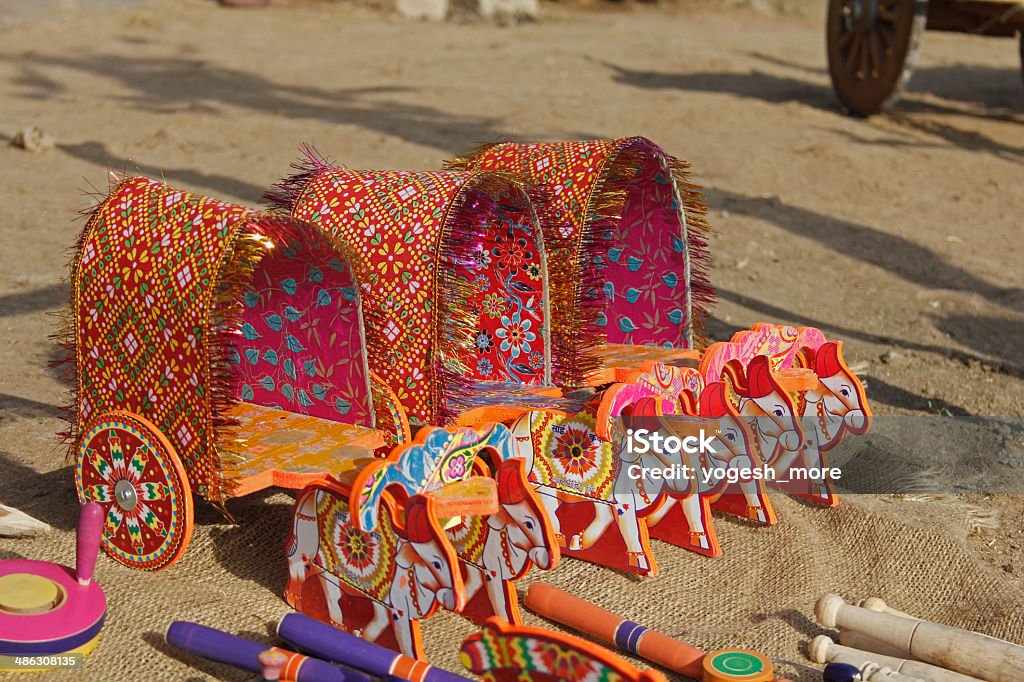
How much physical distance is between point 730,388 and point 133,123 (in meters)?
6.53

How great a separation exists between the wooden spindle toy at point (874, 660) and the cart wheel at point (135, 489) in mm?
1669

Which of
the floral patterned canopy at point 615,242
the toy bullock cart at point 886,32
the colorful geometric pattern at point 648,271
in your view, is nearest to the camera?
the floral patterned canopy at point 615,242

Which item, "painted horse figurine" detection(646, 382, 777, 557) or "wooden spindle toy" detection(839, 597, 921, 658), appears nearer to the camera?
"wooden spindle toy" detection(839, 597, 921, 658)

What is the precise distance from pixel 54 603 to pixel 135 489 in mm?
421

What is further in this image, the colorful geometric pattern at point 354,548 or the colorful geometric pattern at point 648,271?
the colorful geometric pattern at point 648,271

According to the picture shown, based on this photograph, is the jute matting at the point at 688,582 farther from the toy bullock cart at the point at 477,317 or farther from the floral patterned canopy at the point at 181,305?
the floral patterned canopy at the point at 181,305

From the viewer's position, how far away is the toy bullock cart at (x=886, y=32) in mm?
8977

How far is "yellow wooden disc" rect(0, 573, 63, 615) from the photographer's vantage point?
2875 millimetres

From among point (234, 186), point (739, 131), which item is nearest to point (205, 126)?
point (234, 186)

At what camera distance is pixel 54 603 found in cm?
296

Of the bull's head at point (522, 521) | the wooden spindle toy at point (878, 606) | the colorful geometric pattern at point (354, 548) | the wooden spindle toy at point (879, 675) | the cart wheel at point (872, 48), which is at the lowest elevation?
the wooden spindle toy at point (878, 606)

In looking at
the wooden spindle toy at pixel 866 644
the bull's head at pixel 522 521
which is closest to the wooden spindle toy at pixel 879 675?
the wooden spindle toy at pixel 866 644

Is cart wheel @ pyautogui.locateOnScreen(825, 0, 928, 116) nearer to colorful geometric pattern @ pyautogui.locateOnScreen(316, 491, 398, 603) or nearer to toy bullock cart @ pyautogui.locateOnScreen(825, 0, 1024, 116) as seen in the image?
toy bullock cart @ pyautogui.locateOnScreen(825, 0, 1024, 116)

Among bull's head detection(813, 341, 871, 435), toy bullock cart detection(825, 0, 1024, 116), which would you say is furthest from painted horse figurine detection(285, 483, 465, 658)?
toy bullock cart detection(825, 0, 1024, 116)
